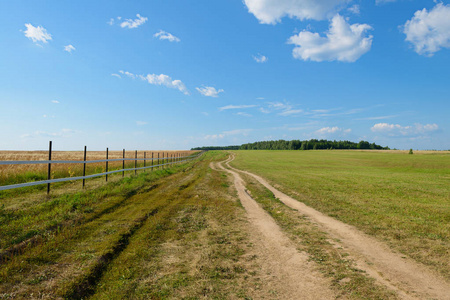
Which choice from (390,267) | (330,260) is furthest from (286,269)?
(390,267)

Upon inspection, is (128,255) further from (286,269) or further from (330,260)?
(330,260)

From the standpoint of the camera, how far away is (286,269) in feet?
14.1

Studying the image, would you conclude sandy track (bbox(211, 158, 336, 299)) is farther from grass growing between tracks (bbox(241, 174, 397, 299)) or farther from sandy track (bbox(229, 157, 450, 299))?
sandy track (bbox(229, 157, 450, 299))

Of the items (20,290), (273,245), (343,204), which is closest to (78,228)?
(20,290)

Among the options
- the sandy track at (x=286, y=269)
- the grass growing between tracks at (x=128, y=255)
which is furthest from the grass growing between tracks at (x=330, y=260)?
the grass growing between tracks at (x=128, y=255)

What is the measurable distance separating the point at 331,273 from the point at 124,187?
10.7 metres

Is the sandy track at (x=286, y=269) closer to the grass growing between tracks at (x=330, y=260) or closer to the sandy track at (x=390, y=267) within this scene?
the grass growing between tracks at (x=330, y=260)

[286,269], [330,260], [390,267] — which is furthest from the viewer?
[330,260]

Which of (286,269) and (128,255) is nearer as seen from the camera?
(286,269)

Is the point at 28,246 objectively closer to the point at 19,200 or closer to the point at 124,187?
the point at 19,200

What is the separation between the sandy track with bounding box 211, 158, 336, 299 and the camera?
3587 mm

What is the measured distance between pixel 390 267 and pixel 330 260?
1.08 meters

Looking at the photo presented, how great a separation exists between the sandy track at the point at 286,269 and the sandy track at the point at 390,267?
1068mm

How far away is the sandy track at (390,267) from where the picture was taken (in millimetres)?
3736
